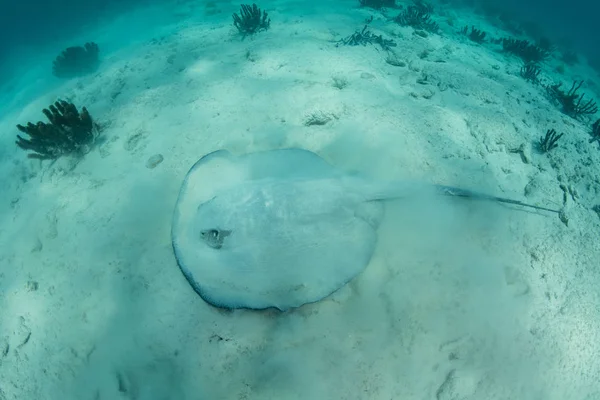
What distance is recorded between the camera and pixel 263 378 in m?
3.33

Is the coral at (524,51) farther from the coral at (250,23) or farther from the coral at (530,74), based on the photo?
the coral at (250,23)

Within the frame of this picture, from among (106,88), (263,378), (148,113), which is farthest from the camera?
(106,88)

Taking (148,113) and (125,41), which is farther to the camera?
(125,41)

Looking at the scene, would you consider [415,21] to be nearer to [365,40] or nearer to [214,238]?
[365,40]

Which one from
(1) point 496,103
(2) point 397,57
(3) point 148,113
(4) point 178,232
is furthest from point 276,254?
(2) point 397,57

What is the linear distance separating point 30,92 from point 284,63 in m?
12.8

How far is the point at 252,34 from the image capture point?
9461 mm

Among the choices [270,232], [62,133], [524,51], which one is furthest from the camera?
[524,51]

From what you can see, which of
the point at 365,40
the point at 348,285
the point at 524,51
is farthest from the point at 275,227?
the point at 524,51

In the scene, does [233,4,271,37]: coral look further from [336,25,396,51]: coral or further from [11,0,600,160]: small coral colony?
[336,25,396,51]: coral

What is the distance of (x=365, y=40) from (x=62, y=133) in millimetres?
7655

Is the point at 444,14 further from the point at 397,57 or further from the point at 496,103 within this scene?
the point at 496,103

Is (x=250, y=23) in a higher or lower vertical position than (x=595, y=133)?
higher

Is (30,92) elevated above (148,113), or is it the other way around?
(148,113)
